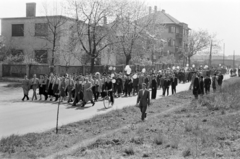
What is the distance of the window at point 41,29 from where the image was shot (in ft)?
128

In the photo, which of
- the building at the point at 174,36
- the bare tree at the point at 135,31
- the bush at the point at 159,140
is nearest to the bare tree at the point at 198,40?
the building at the point at 174,36

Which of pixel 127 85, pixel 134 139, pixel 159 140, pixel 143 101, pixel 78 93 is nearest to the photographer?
pixel 159 140

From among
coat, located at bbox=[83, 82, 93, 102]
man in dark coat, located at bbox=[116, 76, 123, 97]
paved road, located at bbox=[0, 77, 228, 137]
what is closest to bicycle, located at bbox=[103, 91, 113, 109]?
paved road, located at bbox=[0, 77, 228, 137]

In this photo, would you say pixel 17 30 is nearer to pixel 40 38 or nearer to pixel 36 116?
pixel 40 38

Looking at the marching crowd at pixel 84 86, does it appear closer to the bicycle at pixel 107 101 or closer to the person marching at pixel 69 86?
the person marching at pixel 69 86

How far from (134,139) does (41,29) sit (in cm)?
3220

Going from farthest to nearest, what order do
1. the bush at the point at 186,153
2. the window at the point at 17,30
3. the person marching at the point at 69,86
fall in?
the window at the point at 17,30 → the person marching at the point at 69,86 → the bush at the point at 186,153

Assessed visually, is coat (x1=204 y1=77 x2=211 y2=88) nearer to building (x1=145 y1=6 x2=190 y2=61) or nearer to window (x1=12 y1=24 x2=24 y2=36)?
window (x1=12 y1=24 x2=24 y2=36)

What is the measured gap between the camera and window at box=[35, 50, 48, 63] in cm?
3978

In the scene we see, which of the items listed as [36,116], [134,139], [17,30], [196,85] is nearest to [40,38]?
[17,30]

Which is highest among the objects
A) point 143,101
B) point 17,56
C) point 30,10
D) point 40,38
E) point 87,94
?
point 30,10

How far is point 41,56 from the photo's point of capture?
3928cm

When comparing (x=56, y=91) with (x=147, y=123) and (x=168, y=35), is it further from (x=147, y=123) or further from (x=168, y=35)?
(x=168, y=35)

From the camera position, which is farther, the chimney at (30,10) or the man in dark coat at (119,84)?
the chimney at (30,10)
